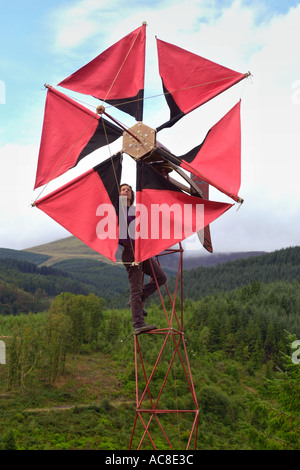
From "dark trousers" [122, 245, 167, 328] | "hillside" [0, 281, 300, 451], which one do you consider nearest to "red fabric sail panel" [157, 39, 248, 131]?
"dark trousers" [122, 245, 167, 328]

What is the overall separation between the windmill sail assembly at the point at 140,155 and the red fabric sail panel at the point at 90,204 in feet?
0.05

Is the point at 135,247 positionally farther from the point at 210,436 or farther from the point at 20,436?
the point at 210,436

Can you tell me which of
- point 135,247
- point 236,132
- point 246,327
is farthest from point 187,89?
point 246,327

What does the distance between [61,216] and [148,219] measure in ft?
4.08

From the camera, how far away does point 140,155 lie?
7.00m

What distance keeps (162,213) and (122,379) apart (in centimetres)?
4031

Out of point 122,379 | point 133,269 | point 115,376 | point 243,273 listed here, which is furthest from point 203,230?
point 243,273

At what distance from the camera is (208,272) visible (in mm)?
109750

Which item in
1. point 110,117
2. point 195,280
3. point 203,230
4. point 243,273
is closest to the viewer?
point 110,117

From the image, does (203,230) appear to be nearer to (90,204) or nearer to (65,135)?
(90,204)

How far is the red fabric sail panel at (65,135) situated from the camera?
7324 mm

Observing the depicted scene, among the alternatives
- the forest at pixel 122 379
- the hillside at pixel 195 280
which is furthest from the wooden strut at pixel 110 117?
the hillside at pixel 195 280

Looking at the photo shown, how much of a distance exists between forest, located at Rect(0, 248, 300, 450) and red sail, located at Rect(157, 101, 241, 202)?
7.03m

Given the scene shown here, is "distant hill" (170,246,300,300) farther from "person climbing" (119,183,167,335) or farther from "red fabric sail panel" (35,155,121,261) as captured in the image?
"red fabric sail panel" (35,155,121,261)
